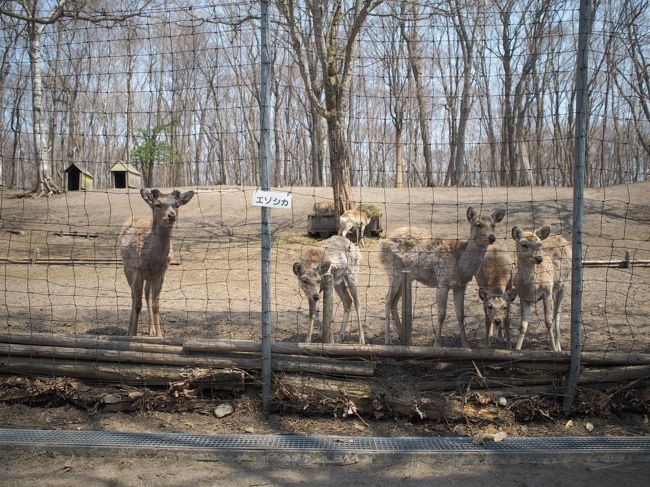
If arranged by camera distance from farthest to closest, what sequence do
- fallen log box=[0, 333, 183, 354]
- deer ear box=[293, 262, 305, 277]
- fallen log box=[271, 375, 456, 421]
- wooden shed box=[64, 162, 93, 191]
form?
wooden shed box=[64, 162, 93, 191]
deer ear box=[293, 262, 305, 277]
fallen log box=[0, 333, 183, 354]
fallen log box=[271, 375, 456, 421]

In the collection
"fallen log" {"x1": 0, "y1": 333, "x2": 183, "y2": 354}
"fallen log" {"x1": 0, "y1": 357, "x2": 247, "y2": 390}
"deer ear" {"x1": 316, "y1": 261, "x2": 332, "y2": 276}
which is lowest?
"fallen log" {"x1": 0, "y1": 357, "x2": 247, "y2": 390}

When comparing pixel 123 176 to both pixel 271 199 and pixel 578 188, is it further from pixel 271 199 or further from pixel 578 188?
pixel 578 188

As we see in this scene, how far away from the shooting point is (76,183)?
94.4 feet

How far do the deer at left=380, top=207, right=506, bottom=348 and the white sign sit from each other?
2.50 m

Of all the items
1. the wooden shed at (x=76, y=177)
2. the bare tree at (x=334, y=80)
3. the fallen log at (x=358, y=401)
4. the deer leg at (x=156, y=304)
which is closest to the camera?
the fallen log at (x=358, y=401)

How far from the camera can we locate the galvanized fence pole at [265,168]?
469 centimetres

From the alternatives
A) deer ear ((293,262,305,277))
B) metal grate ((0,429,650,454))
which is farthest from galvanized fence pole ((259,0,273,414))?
deer ear ((293,262,305,277))

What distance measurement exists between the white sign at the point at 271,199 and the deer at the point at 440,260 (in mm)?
2500

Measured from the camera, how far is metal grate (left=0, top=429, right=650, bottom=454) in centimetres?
425

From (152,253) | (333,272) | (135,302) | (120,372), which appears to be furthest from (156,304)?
(333,272)

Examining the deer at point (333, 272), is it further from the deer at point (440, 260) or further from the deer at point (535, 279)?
the deer at point (535, 279)

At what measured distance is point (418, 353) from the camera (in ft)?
16.8

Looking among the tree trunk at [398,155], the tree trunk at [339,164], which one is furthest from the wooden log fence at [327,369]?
the tree trunk at [339,164]

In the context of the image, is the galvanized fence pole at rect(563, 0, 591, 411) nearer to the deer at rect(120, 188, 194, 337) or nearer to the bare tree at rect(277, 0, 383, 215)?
the deer at rect(120, 188, 194, 337)
